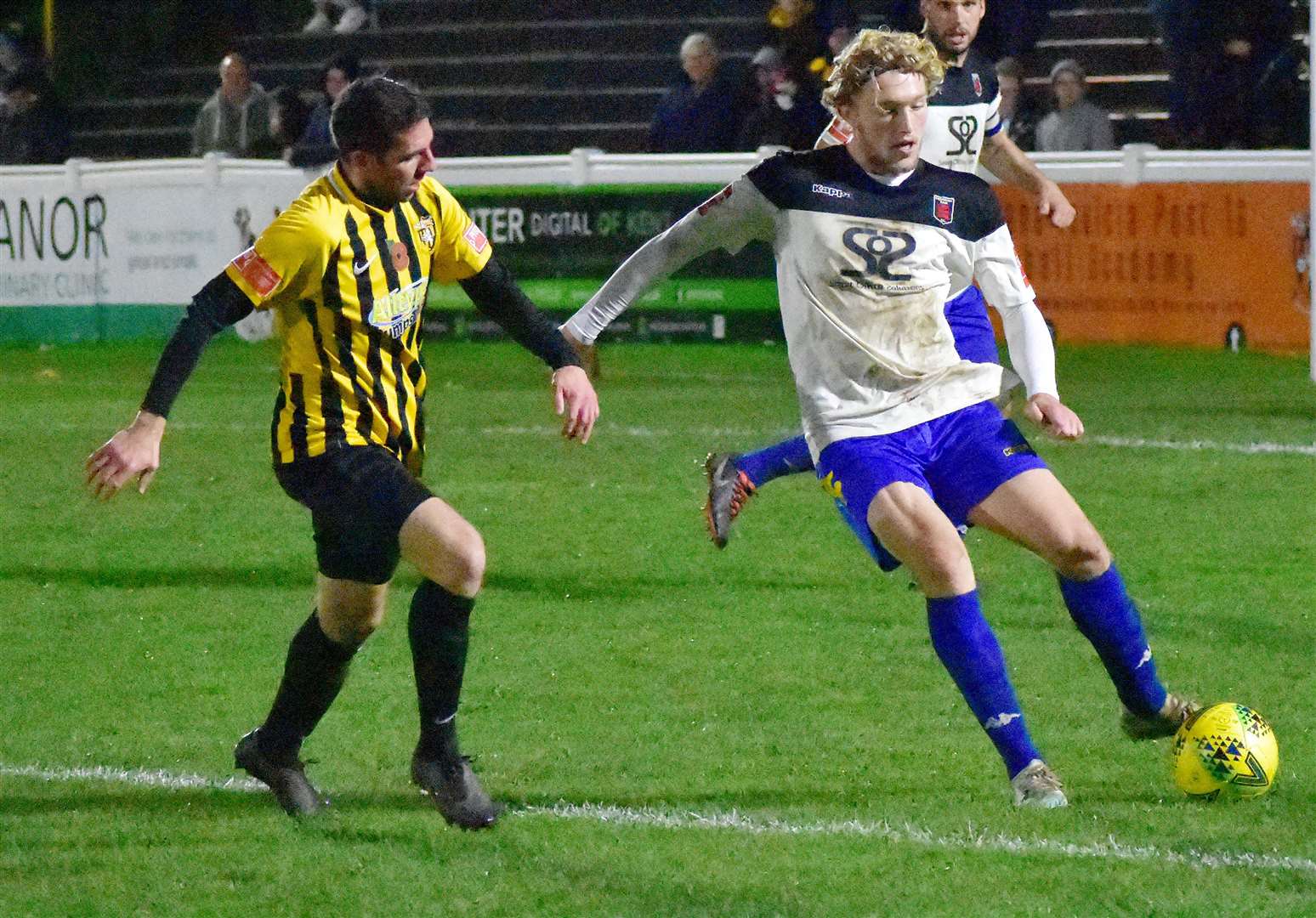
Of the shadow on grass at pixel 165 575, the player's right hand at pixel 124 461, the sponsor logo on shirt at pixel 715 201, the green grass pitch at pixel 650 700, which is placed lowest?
the shadow on grass at pixel 165 575

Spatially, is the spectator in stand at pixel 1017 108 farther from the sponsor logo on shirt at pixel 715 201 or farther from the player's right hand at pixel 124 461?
the player's right hand at pixel 124 461

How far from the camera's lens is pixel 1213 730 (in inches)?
200

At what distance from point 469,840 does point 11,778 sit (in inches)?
54.6

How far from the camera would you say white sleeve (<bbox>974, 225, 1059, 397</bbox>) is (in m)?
5.46

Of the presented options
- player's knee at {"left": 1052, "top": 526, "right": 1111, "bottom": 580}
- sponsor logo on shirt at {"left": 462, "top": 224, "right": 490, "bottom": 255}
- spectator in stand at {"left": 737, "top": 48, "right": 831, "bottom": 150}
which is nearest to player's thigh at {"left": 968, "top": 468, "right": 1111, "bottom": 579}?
player's knee at {"left": 1052, "top": 526, "right": 1111, "bottom": 580}

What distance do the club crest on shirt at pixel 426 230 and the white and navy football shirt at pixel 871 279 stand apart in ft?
2.02

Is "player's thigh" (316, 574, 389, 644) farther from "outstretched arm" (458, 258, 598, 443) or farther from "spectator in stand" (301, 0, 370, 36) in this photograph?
"spectator in stand" (301, 0, 370, 36)

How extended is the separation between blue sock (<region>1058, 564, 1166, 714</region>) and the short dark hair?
1952 mm

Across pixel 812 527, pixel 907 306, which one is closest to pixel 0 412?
pixel 812 527

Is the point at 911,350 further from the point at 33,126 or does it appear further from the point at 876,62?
the point at 33,126

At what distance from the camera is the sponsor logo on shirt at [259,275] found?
484cm

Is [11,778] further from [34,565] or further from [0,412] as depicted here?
[0,412]

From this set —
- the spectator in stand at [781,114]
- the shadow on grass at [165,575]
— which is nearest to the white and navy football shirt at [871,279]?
the shadow on grass at [165,575]

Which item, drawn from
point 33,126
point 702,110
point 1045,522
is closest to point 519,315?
point 1045,522
